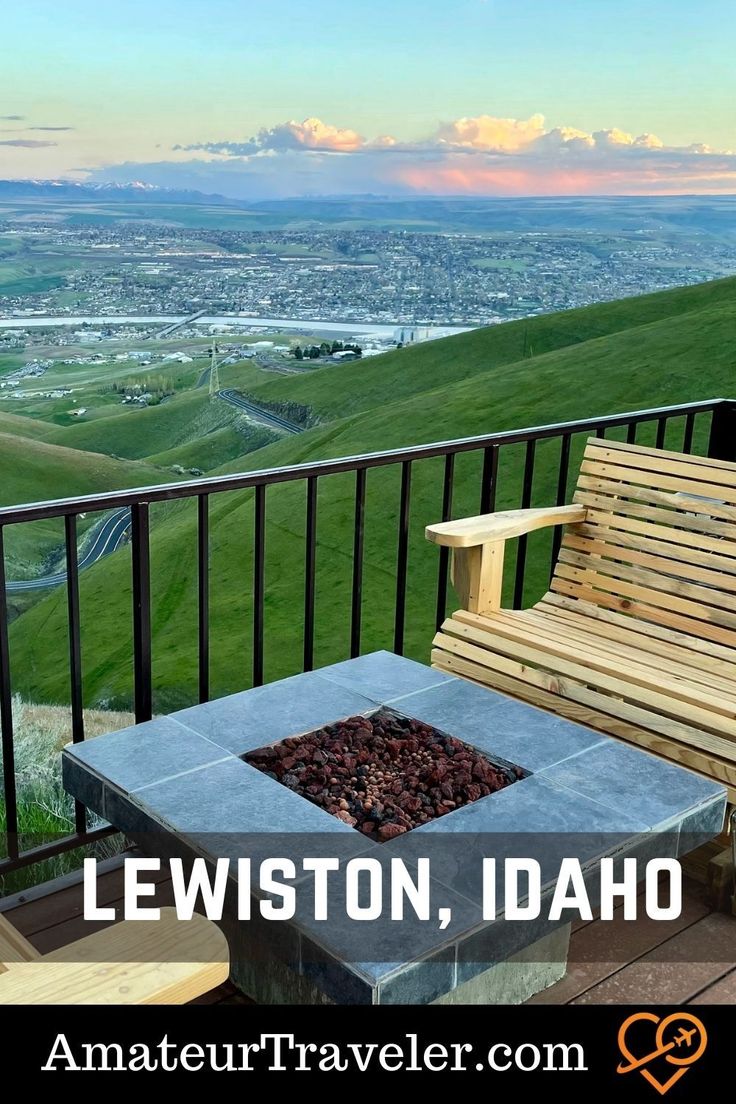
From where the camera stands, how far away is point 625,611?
11.0ft

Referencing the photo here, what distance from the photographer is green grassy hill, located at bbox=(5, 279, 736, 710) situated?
29.2 metres

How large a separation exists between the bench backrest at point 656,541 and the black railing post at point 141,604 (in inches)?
56.2

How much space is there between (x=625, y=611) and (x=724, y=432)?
1281 millimetres

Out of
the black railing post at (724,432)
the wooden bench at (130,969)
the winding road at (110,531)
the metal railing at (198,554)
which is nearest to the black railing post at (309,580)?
the metal railing at (198,554)

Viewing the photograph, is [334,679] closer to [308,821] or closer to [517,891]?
[308,821]

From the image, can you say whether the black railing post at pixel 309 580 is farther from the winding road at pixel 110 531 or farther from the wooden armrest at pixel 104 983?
the winding road at pixel 110 531

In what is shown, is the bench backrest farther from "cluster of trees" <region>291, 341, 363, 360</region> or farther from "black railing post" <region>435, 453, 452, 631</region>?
"cluster of trees" <region>291, 341, 363, 360</region>

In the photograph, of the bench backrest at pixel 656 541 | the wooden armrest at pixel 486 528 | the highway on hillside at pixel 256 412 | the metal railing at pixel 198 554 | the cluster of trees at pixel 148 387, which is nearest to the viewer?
the metal railing at pixel 198 554

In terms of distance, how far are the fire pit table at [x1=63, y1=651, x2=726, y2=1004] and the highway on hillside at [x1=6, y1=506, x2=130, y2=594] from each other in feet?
109

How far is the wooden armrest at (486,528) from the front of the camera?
9.91ft
